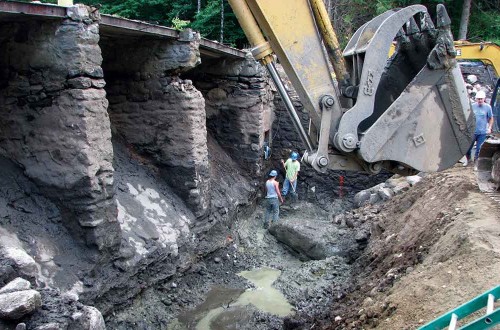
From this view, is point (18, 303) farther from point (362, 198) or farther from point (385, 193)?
point (362, 198)

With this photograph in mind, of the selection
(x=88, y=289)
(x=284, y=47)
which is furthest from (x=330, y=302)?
(x=284, y=47)

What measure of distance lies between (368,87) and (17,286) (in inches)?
124

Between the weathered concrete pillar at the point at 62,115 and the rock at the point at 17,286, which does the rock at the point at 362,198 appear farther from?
the rock at the point at 17,286

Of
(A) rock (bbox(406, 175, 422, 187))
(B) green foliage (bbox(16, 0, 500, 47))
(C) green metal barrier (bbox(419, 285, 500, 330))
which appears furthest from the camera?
(B) green foliage (bbox(16, 0, 500, 47))

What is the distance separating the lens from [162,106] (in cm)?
807

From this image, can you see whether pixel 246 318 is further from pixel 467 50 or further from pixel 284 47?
pixel 467 50

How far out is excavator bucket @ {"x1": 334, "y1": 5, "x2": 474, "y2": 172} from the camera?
13.9 feet

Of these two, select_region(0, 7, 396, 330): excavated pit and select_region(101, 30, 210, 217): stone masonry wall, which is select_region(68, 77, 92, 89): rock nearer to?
select_region(0, 7, 396, 330): excavated pit

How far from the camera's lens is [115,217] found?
20.6ft

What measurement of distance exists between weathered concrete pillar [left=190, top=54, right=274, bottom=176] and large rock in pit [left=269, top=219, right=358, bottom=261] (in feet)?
6.31

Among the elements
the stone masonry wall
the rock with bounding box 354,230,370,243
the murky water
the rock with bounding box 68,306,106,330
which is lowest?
the murky water

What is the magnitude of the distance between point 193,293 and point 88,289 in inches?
84.0

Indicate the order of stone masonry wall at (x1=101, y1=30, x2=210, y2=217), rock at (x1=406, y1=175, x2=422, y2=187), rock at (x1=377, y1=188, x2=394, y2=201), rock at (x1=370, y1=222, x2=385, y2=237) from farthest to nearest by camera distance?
rock at (x1=377, y1=188, x2=394, y2=201) → rock at (x1=406, y1=175, x2=422, y2=187) → rock at (x1=370, y1=222, x2=385, y2=237) → stone masonry wall at (x1=101, y1=30, x2=210, y2=217)

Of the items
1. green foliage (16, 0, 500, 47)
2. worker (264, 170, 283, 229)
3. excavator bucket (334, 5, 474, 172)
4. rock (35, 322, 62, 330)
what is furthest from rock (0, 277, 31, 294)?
green foliage (16, 0, 500, 47)
